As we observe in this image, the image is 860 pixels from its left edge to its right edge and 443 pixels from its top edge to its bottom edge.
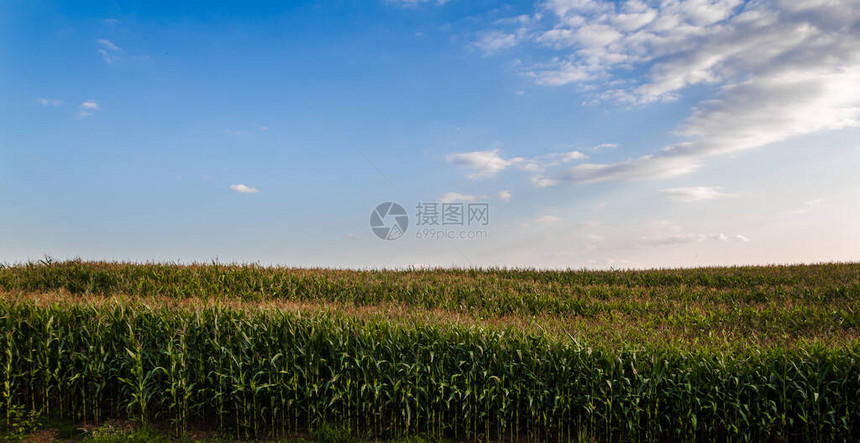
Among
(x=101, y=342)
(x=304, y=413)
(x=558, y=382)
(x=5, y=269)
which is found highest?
(x=5, y=269)

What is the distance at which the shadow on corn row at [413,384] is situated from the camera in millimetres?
8195

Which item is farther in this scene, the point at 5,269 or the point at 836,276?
the point at 836,276

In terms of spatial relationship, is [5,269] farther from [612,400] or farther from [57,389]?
[612,400]

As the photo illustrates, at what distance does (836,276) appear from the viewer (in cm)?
2120

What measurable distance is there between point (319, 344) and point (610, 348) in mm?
5507

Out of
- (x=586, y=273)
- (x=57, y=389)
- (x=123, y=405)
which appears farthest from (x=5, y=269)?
(x=586, y=273)

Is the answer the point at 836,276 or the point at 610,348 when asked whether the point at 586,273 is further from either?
the point at 610,348

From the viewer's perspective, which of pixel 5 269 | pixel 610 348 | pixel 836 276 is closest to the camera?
pixel 610 348

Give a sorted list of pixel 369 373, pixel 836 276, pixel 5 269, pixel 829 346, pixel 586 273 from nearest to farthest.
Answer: pixel 369 373, pixel 829 346, pixel 5 269, pixel 836 276, pixel 586 273

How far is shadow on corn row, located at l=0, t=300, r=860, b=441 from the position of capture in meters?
8.20

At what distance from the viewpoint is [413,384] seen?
8.25 metres

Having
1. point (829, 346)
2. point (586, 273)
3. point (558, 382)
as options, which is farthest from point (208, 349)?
point (586, 273)

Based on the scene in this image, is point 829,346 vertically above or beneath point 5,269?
beneath

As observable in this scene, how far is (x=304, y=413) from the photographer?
27.5ft
